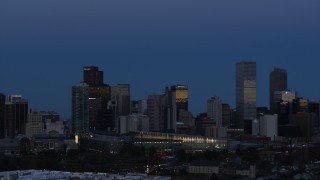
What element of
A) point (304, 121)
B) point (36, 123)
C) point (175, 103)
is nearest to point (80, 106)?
point (36, 123)

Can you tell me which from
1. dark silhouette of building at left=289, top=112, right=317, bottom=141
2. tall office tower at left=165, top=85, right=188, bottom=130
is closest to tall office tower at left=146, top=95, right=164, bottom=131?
tall office tower at left=165, top=85, right=188, bottom=130

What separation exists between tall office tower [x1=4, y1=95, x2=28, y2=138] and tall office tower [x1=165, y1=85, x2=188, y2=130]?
11.9m

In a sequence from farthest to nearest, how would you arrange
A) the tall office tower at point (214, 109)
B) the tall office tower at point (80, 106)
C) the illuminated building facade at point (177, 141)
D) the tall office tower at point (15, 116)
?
the tall office tower at point (214, 109), the tall office tower at point (15, 116), the tall office tower at point (80, 106), the illuminated building facade at point (177, 141)

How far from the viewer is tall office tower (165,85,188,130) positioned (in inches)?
2731

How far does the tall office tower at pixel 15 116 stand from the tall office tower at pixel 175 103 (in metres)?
11.9

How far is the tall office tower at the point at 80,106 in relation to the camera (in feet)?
209

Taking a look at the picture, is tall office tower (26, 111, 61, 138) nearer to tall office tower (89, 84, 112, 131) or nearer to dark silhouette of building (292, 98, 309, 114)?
tall office tower (89, 84, 112, 131)

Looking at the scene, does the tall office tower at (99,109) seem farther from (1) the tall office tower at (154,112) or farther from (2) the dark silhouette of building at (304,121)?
(2) the dark silhouette of building at (304,121)

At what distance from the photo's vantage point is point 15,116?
6681 centimetres

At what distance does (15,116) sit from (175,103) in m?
13.9

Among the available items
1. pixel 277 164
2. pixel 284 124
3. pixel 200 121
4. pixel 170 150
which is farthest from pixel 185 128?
pixel 277 164

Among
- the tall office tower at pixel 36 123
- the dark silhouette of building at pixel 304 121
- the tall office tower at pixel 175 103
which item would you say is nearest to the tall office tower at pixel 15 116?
the tall office tower at pixel 36 123

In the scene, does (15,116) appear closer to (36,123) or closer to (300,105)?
(36,123)

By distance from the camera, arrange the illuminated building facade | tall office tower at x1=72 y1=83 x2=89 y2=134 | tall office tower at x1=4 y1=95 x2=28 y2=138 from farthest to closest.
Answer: tall office tower at x1=4 y1=95 x2=28 y2=138
tall office tower at x1=72 y1=83 x2=89 y2=134
the illuminated building facade
